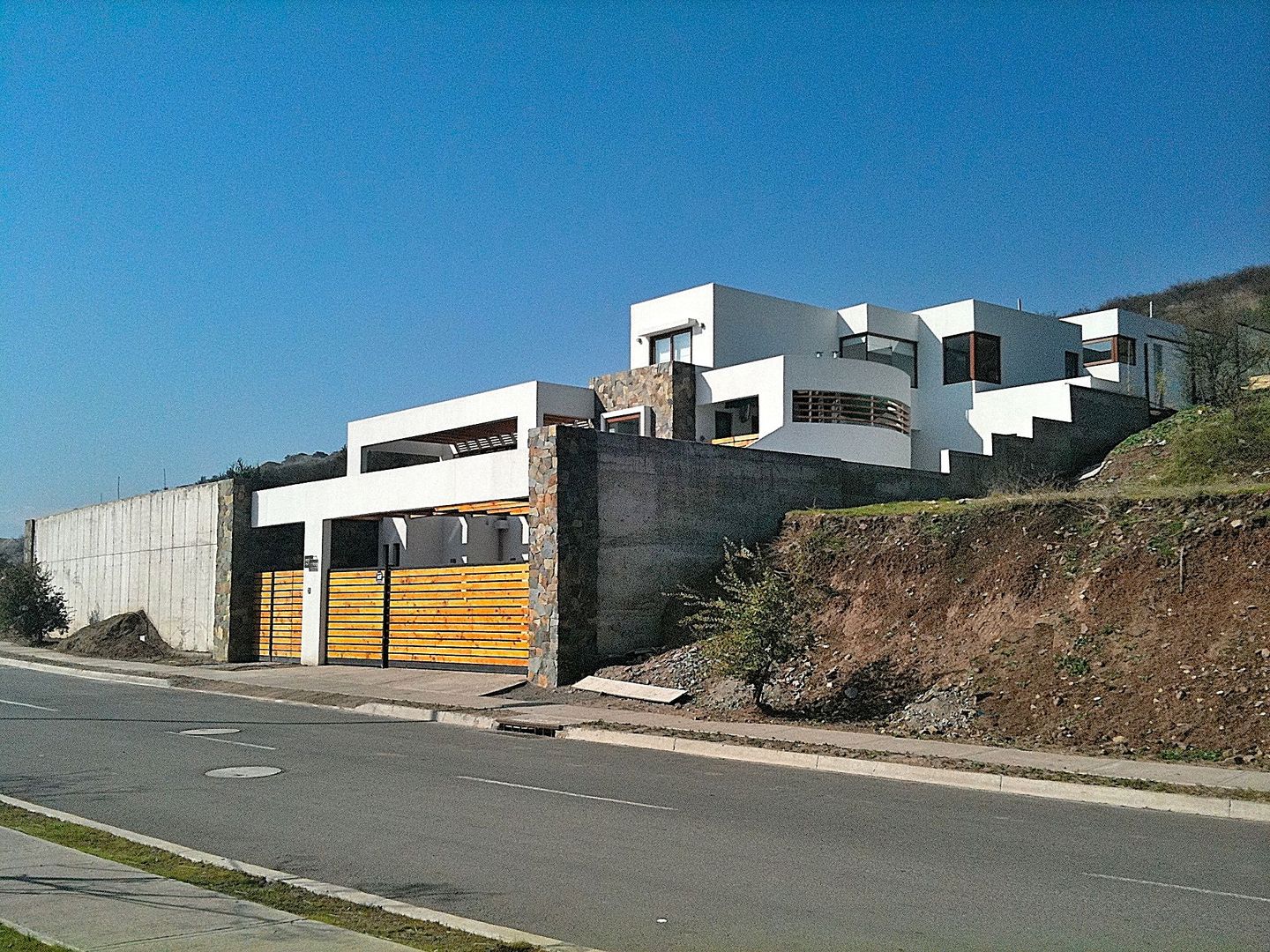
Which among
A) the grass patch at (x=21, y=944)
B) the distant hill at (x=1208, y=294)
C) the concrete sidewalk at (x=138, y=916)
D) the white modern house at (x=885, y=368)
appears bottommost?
the concrete sidewalk at (x=138, y=916)

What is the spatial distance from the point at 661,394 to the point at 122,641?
1979cm

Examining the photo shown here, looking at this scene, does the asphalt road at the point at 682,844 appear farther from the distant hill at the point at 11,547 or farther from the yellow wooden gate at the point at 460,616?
the distant hill at the point at 11,547

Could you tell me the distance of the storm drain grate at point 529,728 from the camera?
57.7 ft

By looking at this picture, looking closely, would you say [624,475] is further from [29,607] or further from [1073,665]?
[29,607]

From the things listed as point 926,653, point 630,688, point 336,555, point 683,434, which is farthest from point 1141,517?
point 336,555

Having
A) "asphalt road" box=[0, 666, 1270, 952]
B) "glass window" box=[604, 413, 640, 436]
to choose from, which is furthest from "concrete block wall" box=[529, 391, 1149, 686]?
"glass window" box=[604, 413, 640, 436]

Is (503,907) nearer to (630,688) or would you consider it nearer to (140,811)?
(140,811)

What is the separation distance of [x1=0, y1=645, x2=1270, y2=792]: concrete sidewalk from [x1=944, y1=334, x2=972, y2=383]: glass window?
2191 cm

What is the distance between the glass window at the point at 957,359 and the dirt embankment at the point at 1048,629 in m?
18.1

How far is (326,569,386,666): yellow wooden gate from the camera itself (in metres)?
29.0

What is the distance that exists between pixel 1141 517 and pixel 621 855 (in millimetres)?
13063

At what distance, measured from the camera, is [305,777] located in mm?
12656

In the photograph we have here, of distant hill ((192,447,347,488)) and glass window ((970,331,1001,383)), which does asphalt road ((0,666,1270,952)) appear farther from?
distant hill ((192,447,347,488))

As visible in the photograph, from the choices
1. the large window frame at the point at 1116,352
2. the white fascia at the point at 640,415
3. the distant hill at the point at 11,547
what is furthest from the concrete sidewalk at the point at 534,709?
the distant hill at the point at 11,547
